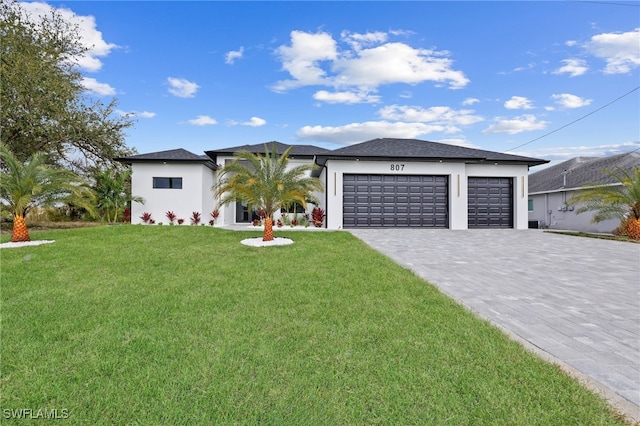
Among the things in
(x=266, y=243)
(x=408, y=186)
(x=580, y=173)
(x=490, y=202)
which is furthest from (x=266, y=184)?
(x=580, y=173)

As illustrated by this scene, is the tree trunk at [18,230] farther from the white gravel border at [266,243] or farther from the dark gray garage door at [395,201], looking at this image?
the dark gray garage door at [395,201]

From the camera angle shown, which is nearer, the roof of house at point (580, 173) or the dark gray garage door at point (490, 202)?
the dark gray garage door at point (490, 202)

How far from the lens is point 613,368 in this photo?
114 inches

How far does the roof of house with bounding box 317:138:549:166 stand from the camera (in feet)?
54.6

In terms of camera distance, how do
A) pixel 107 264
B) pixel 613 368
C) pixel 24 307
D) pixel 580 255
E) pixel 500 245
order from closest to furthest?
pixel 613 368
pixel 24 307
pixel 107 264
pixel 580 255
pixel 500 245

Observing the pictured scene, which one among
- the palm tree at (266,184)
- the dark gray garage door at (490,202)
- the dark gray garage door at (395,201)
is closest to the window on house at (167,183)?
the palm tree at (266,184)

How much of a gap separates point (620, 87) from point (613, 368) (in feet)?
72.0

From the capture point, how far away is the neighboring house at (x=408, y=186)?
16.9 metres

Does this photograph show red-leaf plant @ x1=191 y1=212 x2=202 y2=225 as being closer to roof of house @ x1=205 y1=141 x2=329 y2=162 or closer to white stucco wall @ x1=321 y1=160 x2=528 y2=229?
roof of house @ x1=205 y1=141 x2=329 y2=162

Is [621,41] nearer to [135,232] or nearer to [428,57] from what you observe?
[428,57]

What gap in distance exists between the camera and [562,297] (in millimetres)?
5094

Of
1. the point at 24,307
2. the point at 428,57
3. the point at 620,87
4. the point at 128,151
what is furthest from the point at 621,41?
the point at 128,151

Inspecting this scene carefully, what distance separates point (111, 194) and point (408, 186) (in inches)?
655

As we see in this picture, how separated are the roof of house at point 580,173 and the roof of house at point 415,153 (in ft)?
16.3
